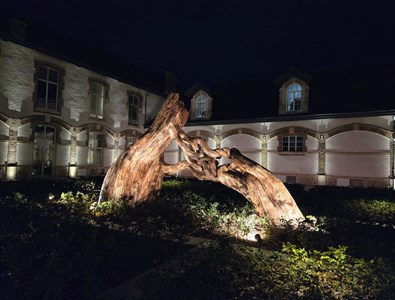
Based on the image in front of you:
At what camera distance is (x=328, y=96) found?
1777cm

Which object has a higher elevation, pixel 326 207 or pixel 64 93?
pixel 64 93

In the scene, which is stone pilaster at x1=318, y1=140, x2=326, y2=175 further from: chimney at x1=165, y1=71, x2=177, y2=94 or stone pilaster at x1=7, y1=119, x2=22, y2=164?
stone pilaster at x1=7, y1=119, x2=22, y2=164

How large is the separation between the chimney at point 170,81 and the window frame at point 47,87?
10412mm

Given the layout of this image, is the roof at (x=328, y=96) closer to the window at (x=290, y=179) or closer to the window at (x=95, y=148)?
the window at (x=290, y=179)

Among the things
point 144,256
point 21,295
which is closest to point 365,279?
point 144,256

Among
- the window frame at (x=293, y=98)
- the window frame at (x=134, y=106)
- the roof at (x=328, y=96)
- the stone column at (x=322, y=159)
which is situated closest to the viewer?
the roof at (x=328, y=96)

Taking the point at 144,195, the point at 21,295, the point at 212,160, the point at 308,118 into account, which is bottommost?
the point at 21,295

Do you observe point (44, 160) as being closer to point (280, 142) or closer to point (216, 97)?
point (216, 97)

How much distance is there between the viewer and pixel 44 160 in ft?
53.6

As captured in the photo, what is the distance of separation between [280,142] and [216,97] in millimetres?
6377

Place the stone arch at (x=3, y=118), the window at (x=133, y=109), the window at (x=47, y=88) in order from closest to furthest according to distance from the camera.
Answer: the stone arch at (x=3, y=118) < the window at (x=47, y=88) < the window at (x=133, y=109)

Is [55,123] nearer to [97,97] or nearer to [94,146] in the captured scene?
[94,146]

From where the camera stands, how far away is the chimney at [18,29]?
14.6 m

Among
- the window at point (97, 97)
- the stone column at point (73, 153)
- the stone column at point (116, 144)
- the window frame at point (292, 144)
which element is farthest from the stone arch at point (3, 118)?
the window frame at point (292, 144)
